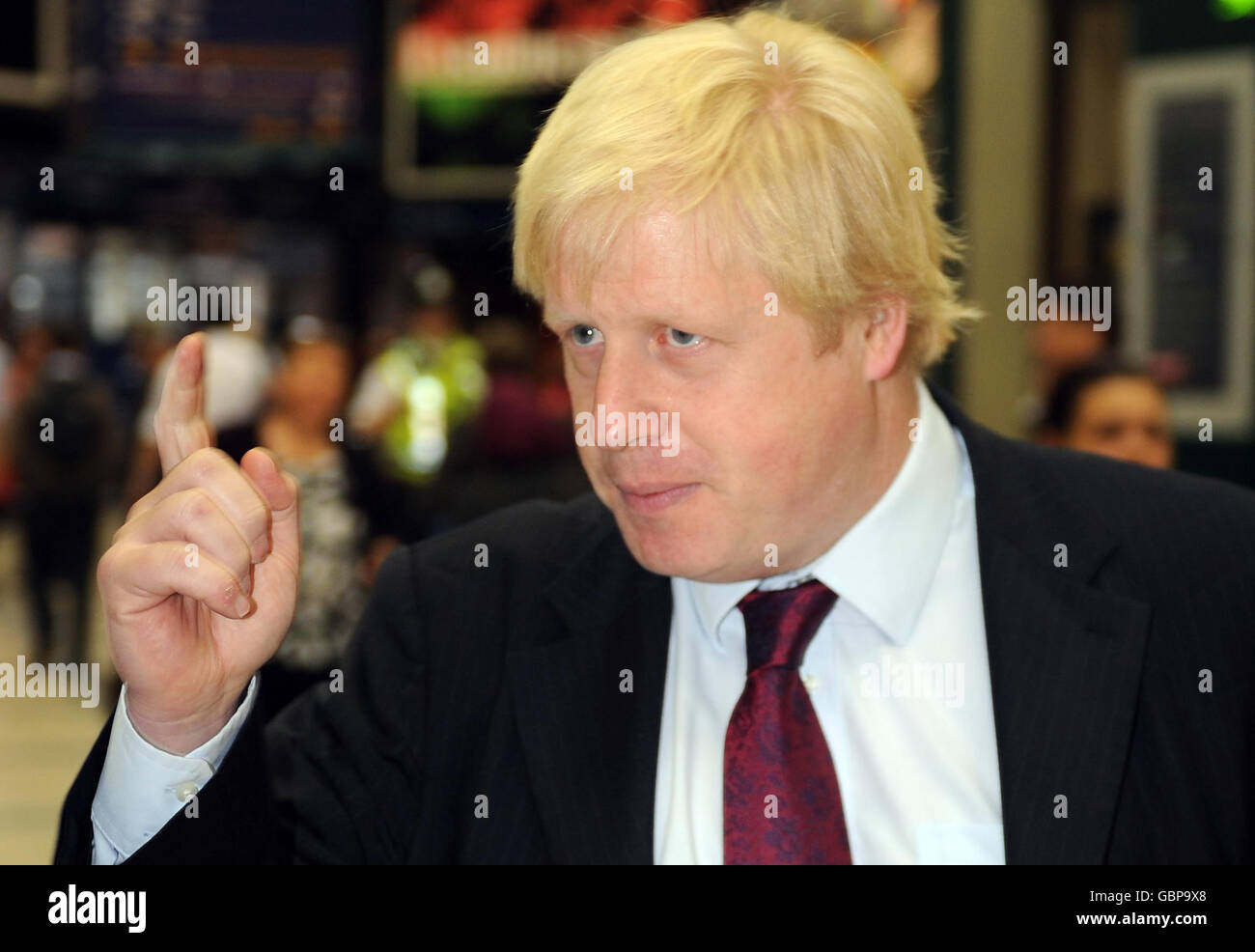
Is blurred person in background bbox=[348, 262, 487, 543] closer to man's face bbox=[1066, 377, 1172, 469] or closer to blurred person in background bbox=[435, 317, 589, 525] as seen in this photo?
blurred person in background bbox=[435, 317, 589, 525]

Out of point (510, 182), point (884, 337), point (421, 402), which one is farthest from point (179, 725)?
point (421, 402)

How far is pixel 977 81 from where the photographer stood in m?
4.90

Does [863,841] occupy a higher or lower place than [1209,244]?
lower

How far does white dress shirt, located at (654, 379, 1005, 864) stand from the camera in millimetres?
→ 1557

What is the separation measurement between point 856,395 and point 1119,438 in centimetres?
198

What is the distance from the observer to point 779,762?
1.56 meters

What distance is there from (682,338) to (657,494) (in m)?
0.17

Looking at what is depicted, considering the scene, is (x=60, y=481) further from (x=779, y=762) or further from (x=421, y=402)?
(x=779, y=762)

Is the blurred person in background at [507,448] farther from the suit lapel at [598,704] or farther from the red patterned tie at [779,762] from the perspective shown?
the red patterned tie at [779,762]

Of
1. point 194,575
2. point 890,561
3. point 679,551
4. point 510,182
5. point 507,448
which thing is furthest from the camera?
point 507,448

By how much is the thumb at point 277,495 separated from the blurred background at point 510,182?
207 centimetres

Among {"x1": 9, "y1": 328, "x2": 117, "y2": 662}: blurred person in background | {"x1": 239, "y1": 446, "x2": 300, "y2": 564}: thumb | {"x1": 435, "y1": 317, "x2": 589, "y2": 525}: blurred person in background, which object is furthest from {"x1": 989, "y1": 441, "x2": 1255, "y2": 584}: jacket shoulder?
{"x1": 9, "y1": 328, "x2": 117, "y2": 662}: blurred person in background

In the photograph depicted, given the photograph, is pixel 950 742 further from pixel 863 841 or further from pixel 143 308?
pixel 143 308
